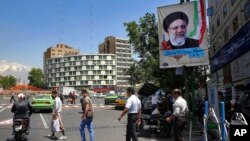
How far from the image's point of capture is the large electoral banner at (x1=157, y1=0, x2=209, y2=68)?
16.2 m

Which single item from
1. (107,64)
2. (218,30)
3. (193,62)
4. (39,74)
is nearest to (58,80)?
(39,74)

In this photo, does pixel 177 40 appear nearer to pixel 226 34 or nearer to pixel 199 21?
pixel 199 21

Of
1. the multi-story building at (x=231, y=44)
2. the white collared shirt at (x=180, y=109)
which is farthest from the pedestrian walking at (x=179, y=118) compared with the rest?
the multi-story building at (x=231, y=44)

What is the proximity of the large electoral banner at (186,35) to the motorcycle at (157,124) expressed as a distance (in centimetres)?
301

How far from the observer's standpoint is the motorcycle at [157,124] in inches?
575

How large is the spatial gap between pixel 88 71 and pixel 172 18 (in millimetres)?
141968

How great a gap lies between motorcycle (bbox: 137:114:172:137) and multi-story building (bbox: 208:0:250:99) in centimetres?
750

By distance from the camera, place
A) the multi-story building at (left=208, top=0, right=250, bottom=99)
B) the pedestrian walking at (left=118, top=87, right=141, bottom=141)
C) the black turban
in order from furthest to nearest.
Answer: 1. the multi-story building at (left=208, top=0, right=250, bottom=99)
2. the black turban
3. the pedestrian walking at (left=118, top=87, right=141, bottom=141)

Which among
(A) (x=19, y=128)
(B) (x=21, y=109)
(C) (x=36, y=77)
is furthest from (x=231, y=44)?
(C) (x=36, y=77)

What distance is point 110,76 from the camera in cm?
15800

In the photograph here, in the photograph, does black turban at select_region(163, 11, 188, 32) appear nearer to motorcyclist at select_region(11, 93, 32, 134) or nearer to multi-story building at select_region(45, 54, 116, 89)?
motorcyclist at select_region(11, 93, 32, 134)

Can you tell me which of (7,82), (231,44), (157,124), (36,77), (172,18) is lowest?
(157,124)

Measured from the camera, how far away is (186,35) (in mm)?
16375

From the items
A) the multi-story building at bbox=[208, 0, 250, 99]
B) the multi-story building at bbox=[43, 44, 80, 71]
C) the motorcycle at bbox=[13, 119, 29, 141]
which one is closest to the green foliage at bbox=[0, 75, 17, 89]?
the multi-story building at bbox=[43, 44, 80, 71]
